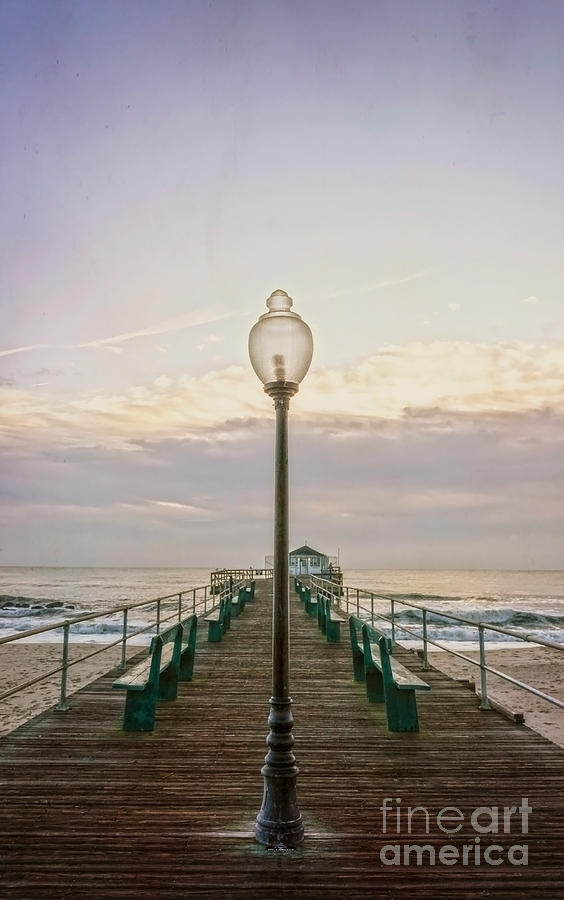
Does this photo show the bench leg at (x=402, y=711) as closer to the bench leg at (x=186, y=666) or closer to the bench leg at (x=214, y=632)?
the bench leg at (x=186, y=666)

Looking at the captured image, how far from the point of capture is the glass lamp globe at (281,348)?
181 inches

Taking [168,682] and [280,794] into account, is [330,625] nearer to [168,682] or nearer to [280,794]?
[168,682]

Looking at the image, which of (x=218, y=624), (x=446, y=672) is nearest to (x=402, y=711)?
(x=218, y=624)

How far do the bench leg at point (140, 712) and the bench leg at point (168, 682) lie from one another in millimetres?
1348

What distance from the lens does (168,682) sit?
27.0ft

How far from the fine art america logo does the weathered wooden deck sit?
0.03 m

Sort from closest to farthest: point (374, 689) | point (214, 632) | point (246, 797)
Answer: point (246, 797), point (374, 689), point (214, 632)

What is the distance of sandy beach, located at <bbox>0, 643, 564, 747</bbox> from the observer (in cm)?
1698

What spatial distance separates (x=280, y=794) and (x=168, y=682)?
4460 mm

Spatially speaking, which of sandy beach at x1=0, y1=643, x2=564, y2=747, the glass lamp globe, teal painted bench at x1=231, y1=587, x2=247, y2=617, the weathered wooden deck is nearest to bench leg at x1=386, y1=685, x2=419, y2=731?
the weathered wooden deck

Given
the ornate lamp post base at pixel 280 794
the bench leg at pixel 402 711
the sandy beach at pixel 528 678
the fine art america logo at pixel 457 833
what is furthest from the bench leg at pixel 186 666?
the sandy beach at pixel 528 678

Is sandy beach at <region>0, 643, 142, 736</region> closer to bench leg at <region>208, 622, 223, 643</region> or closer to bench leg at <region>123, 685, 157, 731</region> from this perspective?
bench leg at <region>208, 622, 223, 643</region>

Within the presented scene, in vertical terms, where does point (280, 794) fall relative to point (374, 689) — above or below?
above

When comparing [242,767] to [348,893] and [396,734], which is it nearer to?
[396,734]
